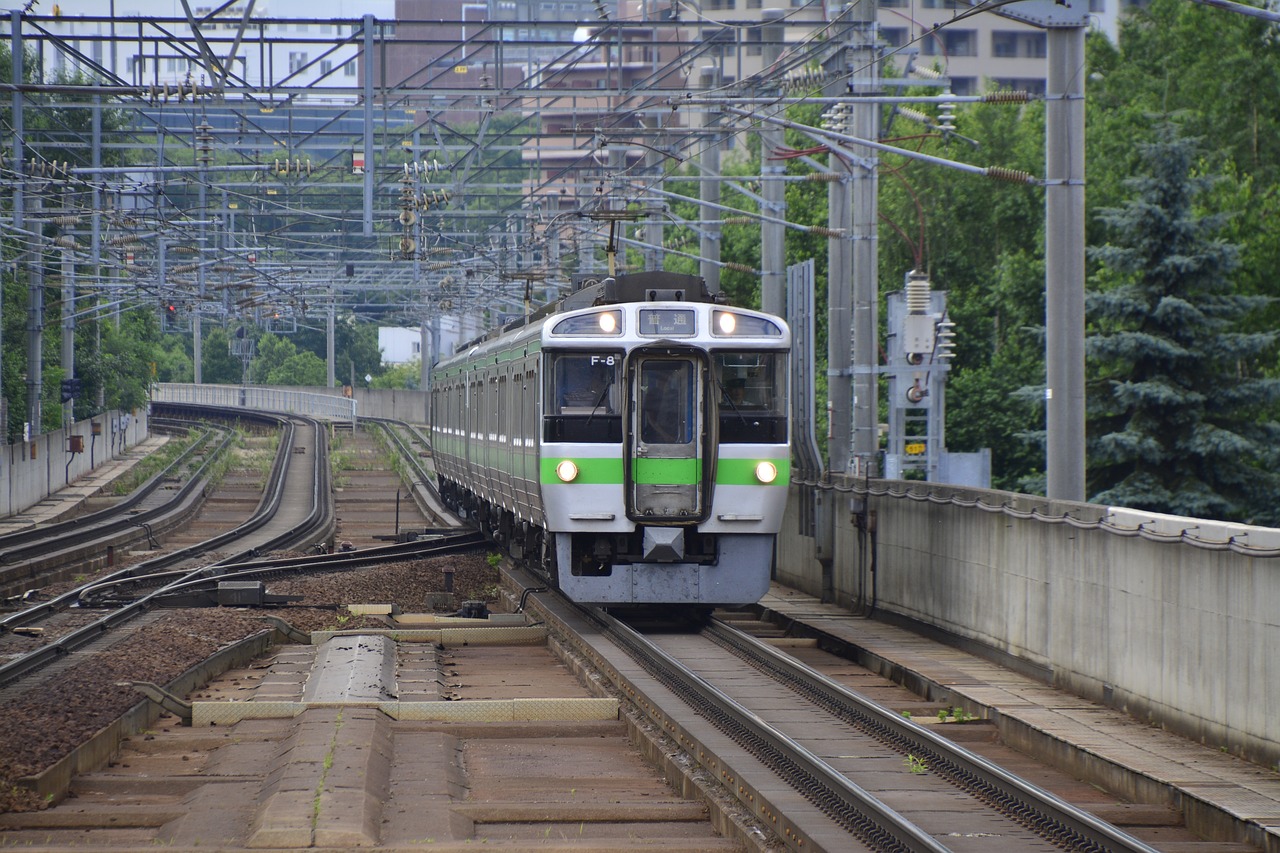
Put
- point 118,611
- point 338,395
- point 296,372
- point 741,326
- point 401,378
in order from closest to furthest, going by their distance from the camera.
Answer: point 741,326 → point 118,611 → point 338,395 → point 296,372 → point 401,378

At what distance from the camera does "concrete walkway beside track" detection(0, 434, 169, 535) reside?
33.3m

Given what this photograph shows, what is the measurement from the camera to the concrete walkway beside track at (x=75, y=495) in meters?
33.3

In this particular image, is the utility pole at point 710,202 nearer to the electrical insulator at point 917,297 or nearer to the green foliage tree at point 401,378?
the electrical insulator at point 917,297

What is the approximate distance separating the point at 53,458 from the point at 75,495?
113 cm

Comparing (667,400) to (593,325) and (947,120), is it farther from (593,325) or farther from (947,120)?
(947,120)

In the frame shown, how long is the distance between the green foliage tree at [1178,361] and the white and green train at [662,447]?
11.3 metres

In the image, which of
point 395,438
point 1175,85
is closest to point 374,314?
point 395,438

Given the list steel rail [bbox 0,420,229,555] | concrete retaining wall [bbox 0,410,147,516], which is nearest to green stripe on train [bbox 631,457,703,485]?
steel rail [bbox 0,420,229,555]

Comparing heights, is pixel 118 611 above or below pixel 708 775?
above

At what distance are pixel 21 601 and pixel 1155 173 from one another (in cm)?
1736

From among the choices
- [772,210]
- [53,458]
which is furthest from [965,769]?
[53,458]

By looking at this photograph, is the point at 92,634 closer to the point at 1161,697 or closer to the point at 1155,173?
the point at 1161,697

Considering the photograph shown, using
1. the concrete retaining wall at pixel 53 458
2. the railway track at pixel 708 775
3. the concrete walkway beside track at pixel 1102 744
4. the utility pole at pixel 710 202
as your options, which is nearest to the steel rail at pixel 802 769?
the railway track at pixel 708 775

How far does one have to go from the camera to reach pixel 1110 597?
11734 mm
